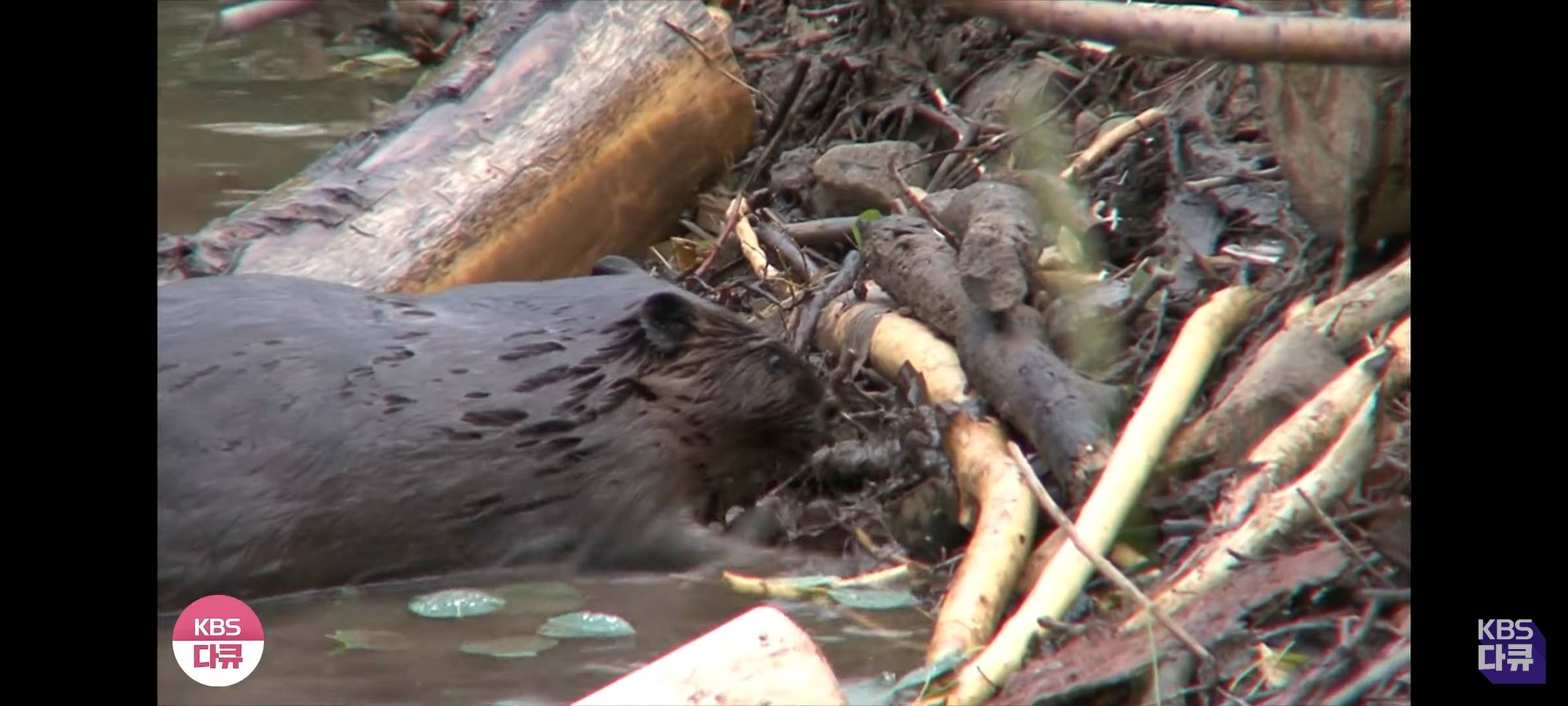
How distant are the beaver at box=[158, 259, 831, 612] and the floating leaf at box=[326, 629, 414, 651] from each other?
0.80ft

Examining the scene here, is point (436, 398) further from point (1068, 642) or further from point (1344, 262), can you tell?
point (1344, 262)

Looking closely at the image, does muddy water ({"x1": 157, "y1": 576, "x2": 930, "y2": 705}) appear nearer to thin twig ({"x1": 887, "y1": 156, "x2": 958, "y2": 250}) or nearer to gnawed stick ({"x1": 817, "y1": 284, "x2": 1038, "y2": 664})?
gnawed stick ({"x1": 817, "y1": 284, "x2": 1038, "y2": 664})

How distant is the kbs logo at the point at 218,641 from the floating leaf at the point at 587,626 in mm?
457

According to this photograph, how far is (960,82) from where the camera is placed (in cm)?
496

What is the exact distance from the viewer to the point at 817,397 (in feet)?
12.0

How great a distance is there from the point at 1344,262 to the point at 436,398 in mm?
1638

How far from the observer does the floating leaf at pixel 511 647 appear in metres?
2.85

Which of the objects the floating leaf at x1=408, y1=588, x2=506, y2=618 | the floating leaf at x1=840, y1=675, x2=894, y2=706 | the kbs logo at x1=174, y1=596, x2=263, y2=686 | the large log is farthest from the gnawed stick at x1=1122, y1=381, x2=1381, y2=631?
the large log

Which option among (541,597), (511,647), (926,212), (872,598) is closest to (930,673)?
(872,598)

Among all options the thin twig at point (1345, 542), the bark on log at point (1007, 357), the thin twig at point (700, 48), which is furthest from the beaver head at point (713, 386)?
the thin twig at point (700, 48)

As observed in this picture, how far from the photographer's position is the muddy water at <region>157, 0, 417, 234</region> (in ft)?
17.7

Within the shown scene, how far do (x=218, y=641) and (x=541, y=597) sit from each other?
0.57 metres

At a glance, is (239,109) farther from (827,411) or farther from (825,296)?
(827,411)

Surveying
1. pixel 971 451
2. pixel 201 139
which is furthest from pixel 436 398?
pixel 201 139
